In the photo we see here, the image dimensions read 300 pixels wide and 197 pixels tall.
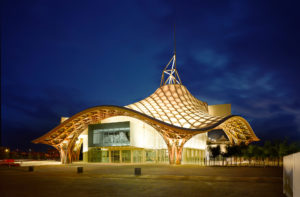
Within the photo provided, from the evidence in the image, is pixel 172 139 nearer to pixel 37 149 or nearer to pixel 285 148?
pixel 285 148

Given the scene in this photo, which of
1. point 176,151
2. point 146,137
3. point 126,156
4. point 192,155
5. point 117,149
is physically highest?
point 146,137

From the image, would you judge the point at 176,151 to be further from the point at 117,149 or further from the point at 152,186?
the point at 152,186

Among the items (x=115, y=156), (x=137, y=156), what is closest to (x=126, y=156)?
(x=137, y=156)

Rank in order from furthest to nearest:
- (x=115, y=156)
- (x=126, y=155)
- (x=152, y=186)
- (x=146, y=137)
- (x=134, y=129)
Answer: (x=115, y=156) < (x=126, y=155) < (x=146, y=137) < (x=134, y=129) < (x=152, y=186)

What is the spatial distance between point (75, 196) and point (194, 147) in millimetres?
38316

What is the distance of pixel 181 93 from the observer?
4688cm

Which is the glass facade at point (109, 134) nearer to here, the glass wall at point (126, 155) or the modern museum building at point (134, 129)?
the modern museum building at point (134, 129)

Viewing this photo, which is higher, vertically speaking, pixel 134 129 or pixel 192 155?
pixel 134 129

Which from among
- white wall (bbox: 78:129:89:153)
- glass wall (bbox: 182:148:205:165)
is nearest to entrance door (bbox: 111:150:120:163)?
white wall (bbox: 78:129:89:153)

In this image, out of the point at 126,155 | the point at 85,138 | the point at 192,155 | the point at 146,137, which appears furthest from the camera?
the point at 85,138

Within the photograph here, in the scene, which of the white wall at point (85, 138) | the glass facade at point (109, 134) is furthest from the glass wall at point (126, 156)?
the white wall at point (85, 138)

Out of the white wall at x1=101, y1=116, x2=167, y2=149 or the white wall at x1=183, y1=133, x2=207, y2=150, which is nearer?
the white wall at x1=101, y1=116, x2=167, y2=149

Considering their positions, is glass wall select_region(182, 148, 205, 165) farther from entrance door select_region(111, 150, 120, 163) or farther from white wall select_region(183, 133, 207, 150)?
entrance door select_region(111, 150, 120, 163)

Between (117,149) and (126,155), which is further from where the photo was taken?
(117,149)
